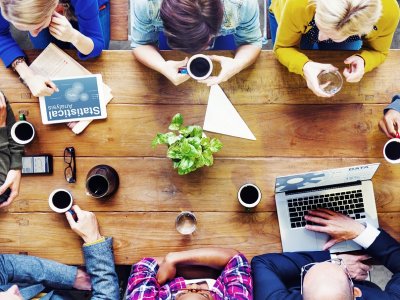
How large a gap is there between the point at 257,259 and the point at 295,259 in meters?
0.16

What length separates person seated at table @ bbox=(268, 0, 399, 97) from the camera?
5.34 ft

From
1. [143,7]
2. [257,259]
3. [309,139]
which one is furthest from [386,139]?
[143,7]

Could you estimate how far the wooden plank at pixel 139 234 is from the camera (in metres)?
1.86

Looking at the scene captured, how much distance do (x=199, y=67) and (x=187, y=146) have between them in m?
0.34

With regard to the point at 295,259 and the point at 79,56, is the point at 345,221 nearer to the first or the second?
the point at 295,259

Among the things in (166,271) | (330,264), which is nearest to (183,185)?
(166,271)

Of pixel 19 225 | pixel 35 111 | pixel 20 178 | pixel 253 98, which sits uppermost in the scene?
pixel 253 98

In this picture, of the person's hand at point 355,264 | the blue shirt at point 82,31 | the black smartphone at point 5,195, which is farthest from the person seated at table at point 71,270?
the person's hand at point 355,264

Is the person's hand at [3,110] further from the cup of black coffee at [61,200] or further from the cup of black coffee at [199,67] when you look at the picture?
the cup of black coffee at [199,67]

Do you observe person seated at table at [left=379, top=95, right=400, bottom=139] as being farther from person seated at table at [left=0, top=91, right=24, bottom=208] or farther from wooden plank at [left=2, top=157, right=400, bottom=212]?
person seated at table at [left=0, top=91, right=24, bottom=208]

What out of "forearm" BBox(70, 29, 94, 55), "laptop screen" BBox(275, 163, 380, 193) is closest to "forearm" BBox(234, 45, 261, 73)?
"laptop screen" BBox(275, 163, 380, 193)

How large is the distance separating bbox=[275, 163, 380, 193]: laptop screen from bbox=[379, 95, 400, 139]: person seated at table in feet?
0.63

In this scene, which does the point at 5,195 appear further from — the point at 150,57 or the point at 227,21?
the point at 227,21

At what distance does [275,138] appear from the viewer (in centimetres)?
189
